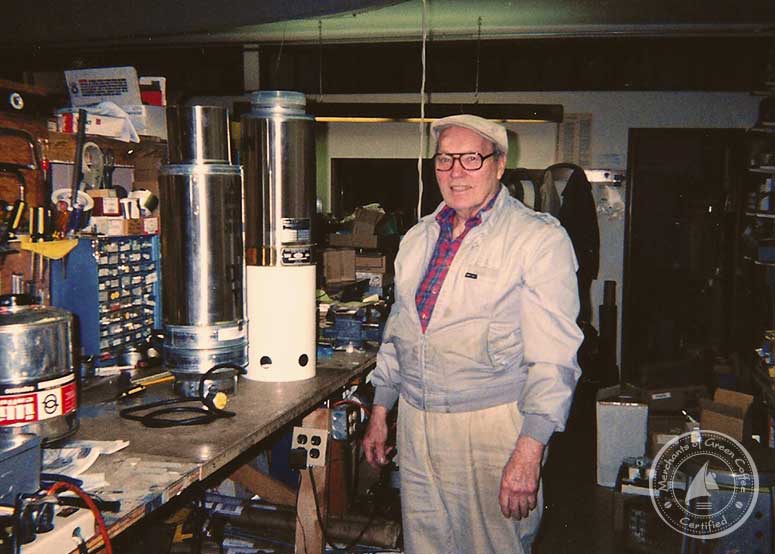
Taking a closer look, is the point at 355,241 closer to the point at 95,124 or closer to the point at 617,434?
the point at 617,434

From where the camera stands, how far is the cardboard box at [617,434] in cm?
435

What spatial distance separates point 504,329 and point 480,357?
110 mm

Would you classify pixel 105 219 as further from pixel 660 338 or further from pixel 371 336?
pixel 660 338

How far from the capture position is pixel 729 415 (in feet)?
13.4

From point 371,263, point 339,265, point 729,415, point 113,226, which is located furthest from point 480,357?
point 729,415

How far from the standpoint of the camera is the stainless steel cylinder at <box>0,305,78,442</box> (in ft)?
5.49

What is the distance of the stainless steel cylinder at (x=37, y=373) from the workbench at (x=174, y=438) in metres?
0.12

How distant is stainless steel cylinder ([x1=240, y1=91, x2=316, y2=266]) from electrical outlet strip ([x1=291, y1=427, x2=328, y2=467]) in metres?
0.60

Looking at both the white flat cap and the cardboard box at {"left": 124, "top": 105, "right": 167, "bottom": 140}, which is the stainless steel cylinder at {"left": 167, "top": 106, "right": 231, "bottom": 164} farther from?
the white flat cap

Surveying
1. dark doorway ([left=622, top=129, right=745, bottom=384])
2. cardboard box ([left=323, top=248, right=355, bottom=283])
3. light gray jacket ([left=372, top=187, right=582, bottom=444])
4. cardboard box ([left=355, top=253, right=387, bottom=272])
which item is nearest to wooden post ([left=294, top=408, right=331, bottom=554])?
light gray jacket ([left=372, top=187, right=582, bottom=444])

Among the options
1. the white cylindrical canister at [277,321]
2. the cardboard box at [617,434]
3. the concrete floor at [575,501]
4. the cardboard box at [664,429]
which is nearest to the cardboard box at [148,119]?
the white cylindrical canister at [277,321]

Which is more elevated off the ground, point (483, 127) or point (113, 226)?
point (483, 127)

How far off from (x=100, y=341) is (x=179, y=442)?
86 cm

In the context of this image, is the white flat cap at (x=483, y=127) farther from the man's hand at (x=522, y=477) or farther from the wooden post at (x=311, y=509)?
the wooden post at (x=311, y=509)
